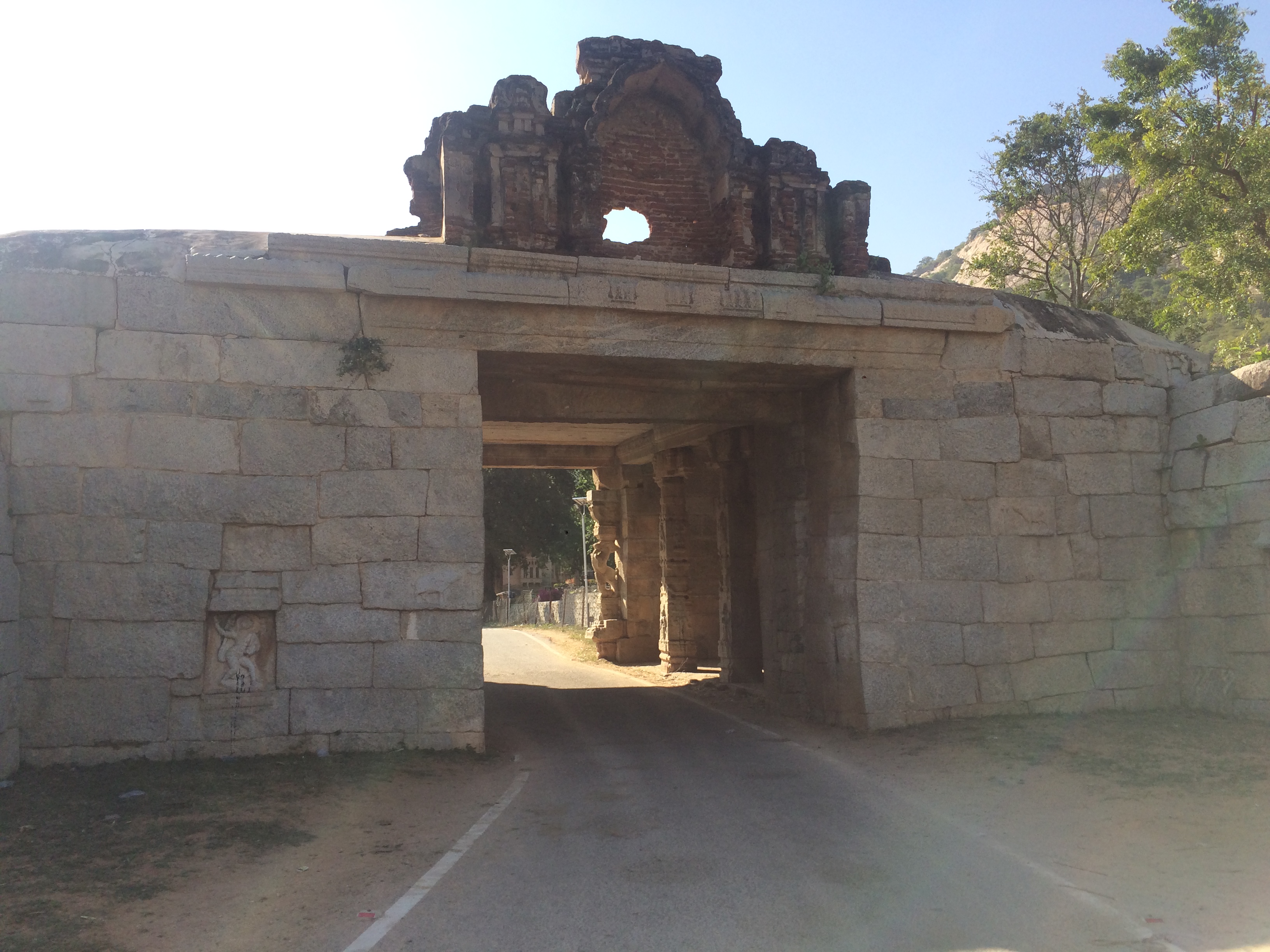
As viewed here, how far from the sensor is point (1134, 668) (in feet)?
34.0

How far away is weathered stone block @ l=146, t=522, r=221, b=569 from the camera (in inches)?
322

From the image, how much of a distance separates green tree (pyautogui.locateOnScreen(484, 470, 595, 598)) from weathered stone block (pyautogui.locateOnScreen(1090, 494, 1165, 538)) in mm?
30154

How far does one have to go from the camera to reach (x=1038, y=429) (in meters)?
10.5

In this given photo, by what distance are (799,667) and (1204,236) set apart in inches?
342

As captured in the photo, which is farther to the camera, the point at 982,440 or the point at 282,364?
the point at 982,440

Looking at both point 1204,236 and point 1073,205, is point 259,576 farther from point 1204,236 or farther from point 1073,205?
point 1073,205

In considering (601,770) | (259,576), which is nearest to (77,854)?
(259,576)

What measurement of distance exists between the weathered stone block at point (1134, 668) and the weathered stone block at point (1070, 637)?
0.12 metres

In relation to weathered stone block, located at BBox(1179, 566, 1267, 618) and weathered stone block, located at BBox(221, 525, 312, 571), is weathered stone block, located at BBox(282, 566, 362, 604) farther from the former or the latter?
weathered stone block, located at BBox(1179, 566, 1267, 618)

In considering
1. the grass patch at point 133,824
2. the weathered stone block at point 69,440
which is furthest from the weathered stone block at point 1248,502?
the weathered stone block at point 69,440

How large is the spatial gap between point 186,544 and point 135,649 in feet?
3.02

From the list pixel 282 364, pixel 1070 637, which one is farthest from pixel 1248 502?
pixel 282 364

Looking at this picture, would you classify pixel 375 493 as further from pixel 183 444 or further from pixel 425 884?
pixel 425 884

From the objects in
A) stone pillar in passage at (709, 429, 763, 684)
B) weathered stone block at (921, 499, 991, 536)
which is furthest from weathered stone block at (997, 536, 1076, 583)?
stone pillar in passage at (709, 429, 763, 684)
